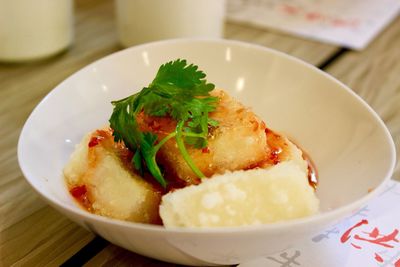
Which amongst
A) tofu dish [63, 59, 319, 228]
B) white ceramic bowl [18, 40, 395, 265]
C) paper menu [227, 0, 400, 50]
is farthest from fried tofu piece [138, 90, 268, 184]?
paper menu [227, 0, 400, 50]

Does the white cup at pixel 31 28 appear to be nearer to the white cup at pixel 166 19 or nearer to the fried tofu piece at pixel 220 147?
the white cup at pixel 166 19

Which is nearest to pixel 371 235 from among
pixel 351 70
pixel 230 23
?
pixel 351 70

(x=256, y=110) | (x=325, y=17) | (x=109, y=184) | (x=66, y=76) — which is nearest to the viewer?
(x=109, y=184)

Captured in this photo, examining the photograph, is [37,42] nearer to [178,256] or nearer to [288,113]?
[288,113]

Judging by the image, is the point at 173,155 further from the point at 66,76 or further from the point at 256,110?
the point at 66,76

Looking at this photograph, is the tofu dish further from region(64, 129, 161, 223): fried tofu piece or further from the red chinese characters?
the red chinese characters

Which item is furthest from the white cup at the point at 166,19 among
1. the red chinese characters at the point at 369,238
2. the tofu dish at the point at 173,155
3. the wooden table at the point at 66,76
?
the red chinese characters at the point at 369,238

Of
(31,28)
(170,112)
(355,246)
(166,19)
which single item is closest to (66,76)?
(31,28)
